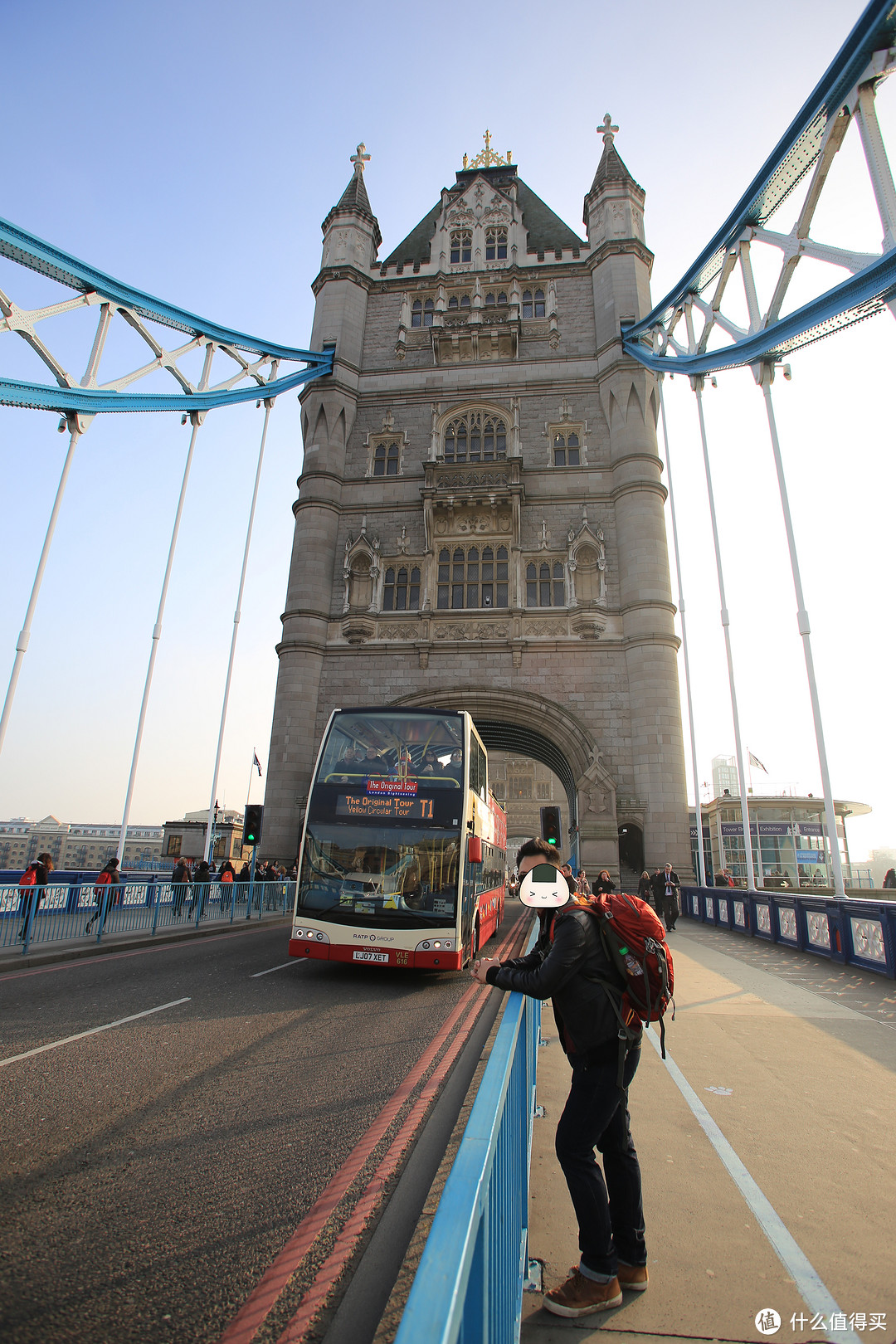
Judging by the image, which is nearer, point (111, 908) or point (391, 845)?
point (391, 845)

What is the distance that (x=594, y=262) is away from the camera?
2822 cm

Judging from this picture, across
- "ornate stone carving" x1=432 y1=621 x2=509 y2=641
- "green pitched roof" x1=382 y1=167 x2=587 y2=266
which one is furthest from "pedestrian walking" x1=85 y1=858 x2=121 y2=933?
"green pitched roof" x1=382 y1=167 x2=587 y2=266

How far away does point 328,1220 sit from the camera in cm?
307

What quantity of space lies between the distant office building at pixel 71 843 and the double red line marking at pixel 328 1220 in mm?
134935

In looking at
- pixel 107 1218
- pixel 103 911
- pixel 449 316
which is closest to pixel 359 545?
pixel 449 316

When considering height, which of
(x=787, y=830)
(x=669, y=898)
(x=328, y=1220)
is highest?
(x=787, y=830)

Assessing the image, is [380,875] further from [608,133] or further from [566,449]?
[608,133]

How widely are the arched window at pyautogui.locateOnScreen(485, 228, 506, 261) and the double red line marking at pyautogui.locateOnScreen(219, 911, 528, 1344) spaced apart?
1358 inches

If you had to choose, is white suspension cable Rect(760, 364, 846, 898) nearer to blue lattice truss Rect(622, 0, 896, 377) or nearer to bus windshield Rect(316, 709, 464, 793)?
blue lattice truss Rect(622, 0, 896, 377)

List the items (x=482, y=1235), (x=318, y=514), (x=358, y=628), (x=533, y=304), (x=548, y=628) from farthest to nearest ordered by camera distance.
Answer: (x=533, y=304)
(x=318, y=514)
(x=358, y=628)
(x=548, y=628)
(x=482, y=1235)

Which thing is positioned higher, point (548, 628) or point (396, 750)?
point (548, 628)

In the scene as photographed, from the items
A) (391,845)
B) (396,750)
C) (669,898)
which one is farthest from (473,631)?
(391,845)

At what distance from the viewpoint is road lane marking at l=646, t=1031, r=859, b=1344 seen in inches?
96.6

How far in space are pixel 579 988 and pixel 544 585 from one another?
73.7 feet
